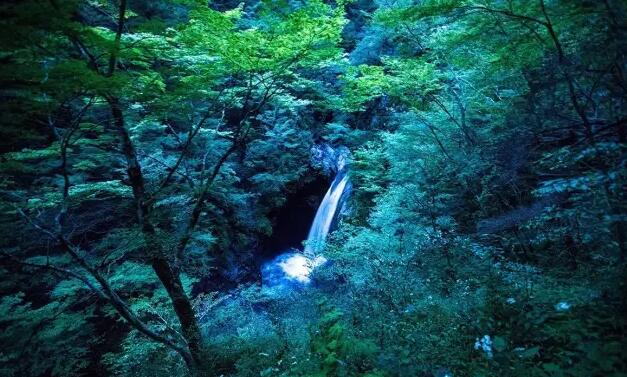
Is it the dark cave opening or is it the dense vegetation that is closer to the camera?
the dense vegetation

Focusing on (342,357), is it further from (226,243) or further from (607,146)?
(226,243)

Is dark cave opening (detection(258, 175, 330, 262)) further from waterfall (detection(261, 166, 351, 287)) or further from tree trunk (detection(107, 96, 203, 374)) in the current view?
tree trunk (detection(107, 96, 203, 374))

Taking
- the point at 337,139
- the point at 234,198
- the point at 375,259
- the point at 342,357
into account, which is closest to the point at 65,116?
the point at 234,198

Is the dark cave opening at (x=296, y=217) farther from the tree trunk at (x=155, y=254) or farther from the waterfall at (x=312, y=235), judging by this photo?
the tree trunk at (x=155, y=254)

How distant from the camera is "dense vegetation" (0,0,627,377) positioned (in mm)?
3725

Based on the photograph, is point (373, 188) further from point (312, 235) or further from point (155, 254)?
point (155, 254)

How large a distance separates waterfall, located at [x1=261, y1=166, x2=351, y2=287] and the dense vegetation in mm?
3943

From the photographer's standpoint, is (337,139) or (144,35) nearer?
(144,35)

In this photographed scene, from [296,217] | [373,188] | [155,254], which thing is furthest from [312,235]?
[155,254]

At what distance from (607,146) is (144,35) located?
6.39 meters

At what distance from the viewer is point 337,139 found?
70.8 feet

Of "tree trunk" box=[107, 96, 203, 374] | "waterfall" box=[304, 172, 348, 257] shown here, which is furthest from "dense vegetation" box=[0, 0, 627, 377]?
"waterfall" box=[304, 172, 348, 257]

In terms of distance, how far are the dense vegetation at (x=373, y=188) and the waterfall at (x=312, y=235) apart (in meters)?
3.94

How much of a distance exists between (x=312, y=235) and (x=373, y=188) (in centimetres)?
652
